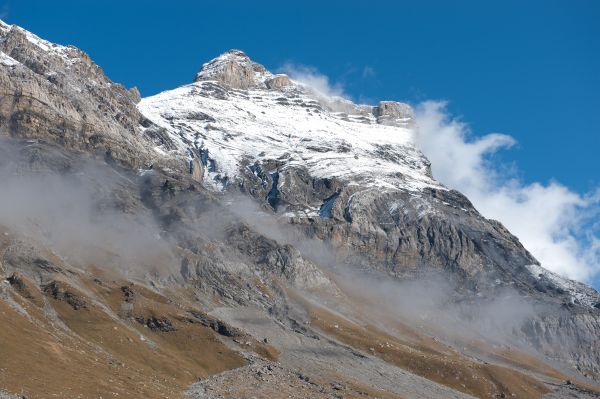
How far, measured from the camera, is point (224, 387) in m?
129

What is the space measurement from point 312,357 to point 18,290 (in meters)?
74.7

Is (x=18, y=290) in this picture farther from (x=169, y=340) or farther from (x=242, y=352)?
(x=242, y=352)

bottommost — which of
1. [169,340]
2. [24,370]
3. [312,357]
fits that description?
[24,370]

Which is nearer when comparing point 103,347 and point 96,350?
point 96,350

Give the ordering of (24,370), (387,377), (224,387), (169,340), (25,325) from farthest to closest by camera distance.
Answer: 1. (387,377)
2. (169,340)
3. (224,387)
4. (25,325)
5. (24,370)

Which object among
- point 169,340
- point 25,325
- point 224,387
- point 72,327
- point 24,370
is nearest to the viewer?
point 24,370

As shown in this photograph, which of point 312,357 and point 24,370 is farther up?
point 312,357

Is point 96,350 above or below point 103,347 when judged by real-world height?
below

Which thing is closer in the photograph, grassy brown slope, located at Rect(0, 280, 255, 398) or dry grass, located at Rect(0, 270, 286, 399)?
grassy brown slope, located at Rect(0, 280, 255, 398)

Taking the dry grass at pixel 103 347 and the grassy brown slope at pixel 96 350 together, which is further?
the dry grass at pixel 103 347

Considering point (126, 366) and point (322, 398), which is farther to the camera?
point (322, 398)

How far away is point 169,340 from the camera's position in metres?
162

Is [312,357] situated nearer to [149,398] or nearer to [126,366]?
[126,366]

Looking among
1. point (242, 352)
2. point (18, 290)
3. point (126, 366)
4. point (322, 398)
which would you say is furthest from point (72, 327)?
point (322, 398)
